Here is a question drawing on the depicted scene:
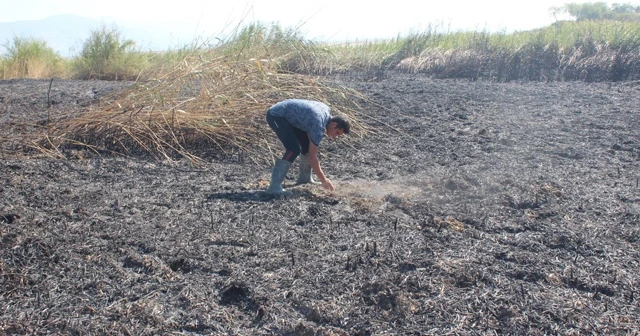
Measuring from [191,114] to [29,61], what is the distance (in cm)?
1007

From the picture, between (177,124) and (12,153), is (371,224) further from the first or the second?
(12,153)

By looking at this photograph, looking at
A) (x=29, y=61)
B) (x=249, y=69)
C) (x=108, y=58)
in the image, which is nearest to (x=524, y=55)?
(x=249, y=69)

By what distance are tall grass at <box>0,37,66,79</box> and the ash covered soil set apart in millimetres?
8590

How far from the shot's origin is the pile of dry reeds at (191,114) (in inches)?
277

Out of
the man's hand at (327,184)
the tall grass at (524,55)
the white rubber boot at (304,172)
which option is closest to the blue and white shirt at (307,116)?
the man's hand at (327,184)

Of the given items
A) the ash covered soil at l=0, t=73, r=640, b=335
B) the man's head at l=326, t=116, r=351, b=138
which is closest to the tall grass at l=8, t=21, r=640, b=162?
the ash covered soil at l=0, t=73, r=640, b=335

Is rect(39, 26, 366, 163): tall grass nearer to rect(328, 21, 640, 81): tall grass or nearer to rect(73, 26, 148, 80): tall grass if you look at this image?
rect(328, 21, 640, 81): tall grass

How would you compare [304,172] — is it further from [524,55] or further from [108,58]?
[108,58]

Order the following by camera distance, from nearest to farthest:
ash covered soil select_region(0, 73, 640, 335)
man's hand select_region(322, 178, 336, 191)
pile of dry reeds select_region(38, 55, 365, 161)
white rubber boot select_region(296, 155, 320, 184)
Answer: ash covered soil select_region(0, 73, 640, 335)
man's hand select_region(322, 178, 336, 191)
white rubber boot select_region(296, 155, 320, 184)
pile of dry reeds select_region(38, 55, 365, 161)

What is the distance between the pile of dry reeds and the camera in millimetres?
7047

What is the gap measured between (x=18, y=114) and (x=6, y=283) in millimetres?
5874

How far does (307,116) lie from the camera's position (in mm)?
5426

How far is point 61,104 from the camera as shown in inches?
377

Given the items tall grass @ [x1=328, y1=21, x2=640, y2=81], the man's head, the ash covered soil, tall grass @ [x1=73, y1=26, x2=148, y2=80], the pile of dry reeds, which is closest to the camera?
the ash covered soil
